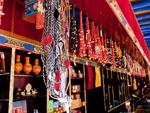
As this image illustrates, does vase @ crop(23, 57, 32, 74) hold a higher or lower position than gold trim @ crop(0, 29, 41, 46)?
lower

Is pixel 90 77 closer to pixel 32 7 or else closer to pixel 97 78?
pixel 97 78

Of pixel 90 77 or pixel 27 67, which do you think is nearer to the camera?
pixel 27 67

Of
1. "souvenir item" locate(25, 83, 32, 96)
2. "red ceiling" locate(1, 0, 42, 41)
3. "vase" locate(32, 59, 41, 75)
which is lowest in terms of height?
"souvenir item" locate(25, 83, 32, 96)

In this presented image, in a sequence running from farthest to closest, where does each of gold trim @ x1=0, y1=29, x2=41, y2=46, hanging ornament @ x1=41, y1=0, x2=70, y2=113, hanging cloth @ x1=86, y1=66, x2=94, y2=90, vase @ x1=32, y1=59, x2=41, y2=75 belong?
hanging cloth @ x1=86, y1=66, x2=94, y2=90
vase @ x1=32, y1=59, x2=41, y2=75
gold trim @ x1=0, y1=29, x2=41, y2=46
hanging ornament @ x1=41, y1=0, x2=70, y2=113

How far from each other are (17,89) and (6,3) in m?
1.17

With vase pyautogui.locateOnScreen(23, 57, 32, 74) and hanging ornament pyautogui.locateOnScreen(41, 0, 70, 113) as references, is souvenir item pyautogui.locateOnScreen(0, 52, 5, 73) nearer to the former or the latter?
vase pyautogui.locateOnScreen(23, 57, 32, 74)

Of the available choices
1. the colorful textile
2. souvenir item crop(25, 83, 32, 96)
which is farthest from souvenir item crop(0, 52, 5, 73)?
the colorful textile

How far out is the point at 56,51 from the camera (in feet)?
4.59

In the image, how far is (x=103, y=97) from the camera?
5.43 meters

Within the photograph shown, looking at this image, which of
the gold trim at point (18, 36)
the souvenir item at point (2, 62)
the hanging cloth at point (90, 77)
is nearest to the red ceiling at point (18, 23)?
the gold trim at point (18, 36)

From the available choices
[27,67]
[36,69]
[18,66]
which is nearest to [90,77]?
[36,69]

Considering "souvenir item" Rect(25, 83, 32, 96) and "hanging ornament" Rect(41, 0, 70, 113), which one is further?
"souvenir item" Rect(25, 83, 32, 96)

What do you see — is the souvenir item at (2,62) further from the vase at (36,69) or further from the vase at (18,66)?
Result: the vase at (36,69)

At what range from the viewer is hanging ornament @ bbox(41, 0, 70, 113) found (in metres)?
1.32
